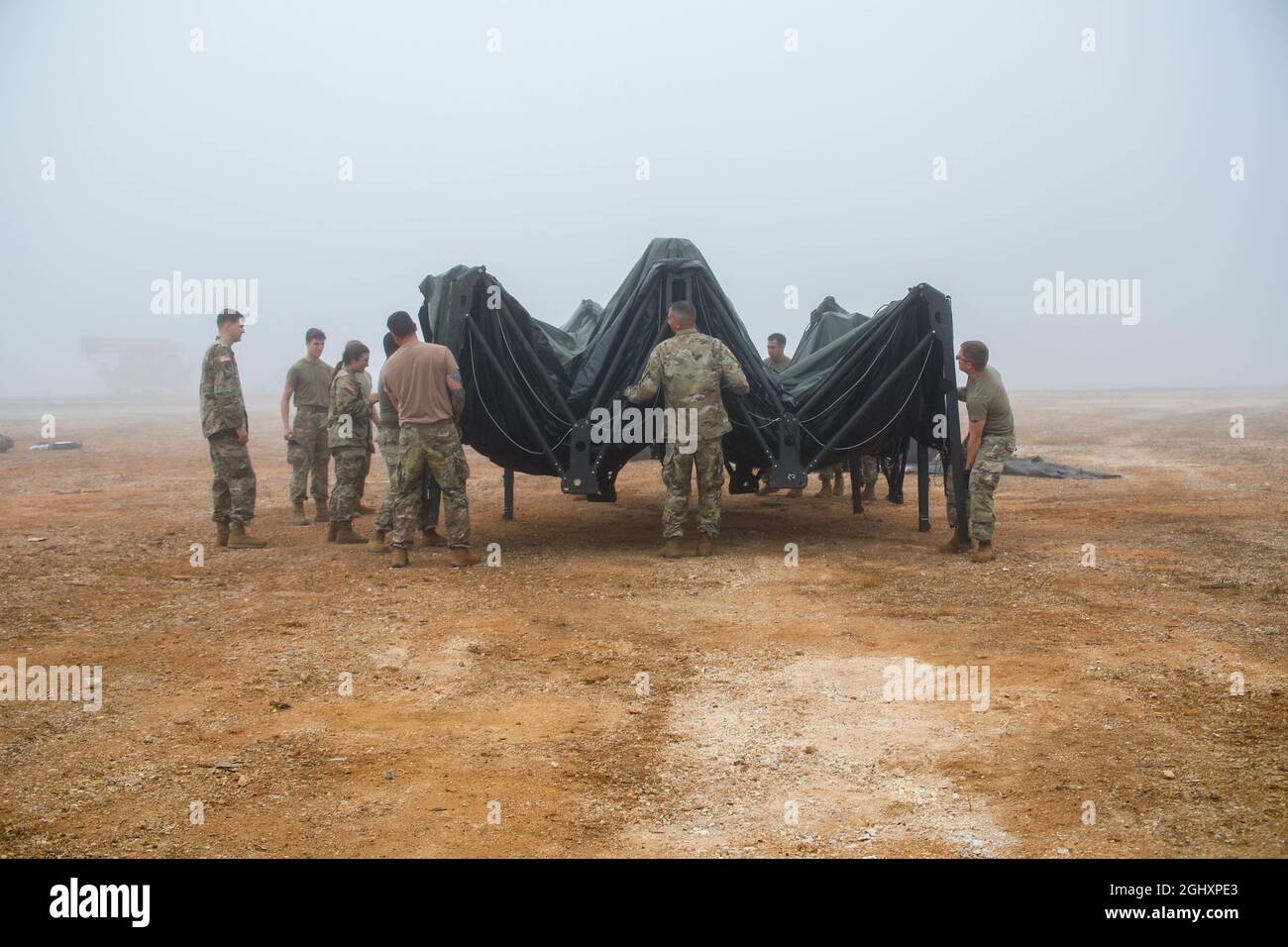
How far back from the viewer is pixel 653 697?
5.32 m

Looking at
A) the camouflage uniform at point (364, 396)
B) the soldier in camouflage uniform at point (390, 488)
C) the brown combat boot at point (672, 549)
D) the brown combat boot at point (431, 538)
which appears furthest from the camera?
the camouflage uniform at point (364, 396)

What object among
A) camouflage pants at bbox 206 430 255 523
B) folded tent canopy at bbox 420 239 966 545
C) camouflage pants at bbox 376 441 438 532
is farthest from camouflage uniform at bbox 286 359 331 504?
folded tent canopy at bbox 420 239 966 545

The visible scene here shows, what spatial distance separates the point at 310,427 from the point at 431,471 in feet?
10.3

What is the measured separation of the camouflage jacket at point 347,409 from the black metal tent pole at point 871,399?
13.3ft

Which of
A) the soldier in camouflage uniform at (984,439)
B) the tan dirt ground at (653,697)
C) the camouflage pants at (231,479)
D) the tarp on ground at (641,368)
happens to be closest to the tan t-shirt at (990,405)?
the soldier in camouflage uniform at (984,439)

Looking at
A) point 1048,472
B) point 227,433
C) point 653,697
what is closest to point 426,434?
point 227,433

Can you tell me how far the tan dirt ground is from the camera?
12.7ft

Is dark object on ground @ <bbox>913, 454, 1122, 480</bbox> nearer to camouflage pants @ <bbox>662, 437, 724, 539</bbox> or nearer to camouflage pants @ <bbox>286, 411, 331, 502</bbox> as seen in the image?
camouflage pants @ <bbox>662, 437, 724, 539</bbox>

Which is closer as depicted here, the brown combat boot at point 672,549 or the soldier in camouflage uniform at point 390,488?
the brown combat boot at point 672,549

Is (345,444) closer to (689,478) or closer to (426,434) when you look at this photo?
(426,434)

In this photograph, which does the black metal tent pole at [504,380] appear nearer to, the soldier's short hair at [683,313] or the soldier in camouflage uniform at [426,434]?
the soldier in camouflage uniform at [426,434]

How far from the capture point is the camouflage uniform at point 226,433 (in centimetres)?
901

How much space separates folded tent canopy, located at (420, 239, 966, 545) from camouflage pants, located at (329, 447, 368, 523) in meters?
1.21

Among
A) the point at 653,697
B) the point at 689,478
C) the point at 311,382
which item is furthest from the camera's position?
the point at 311,382
